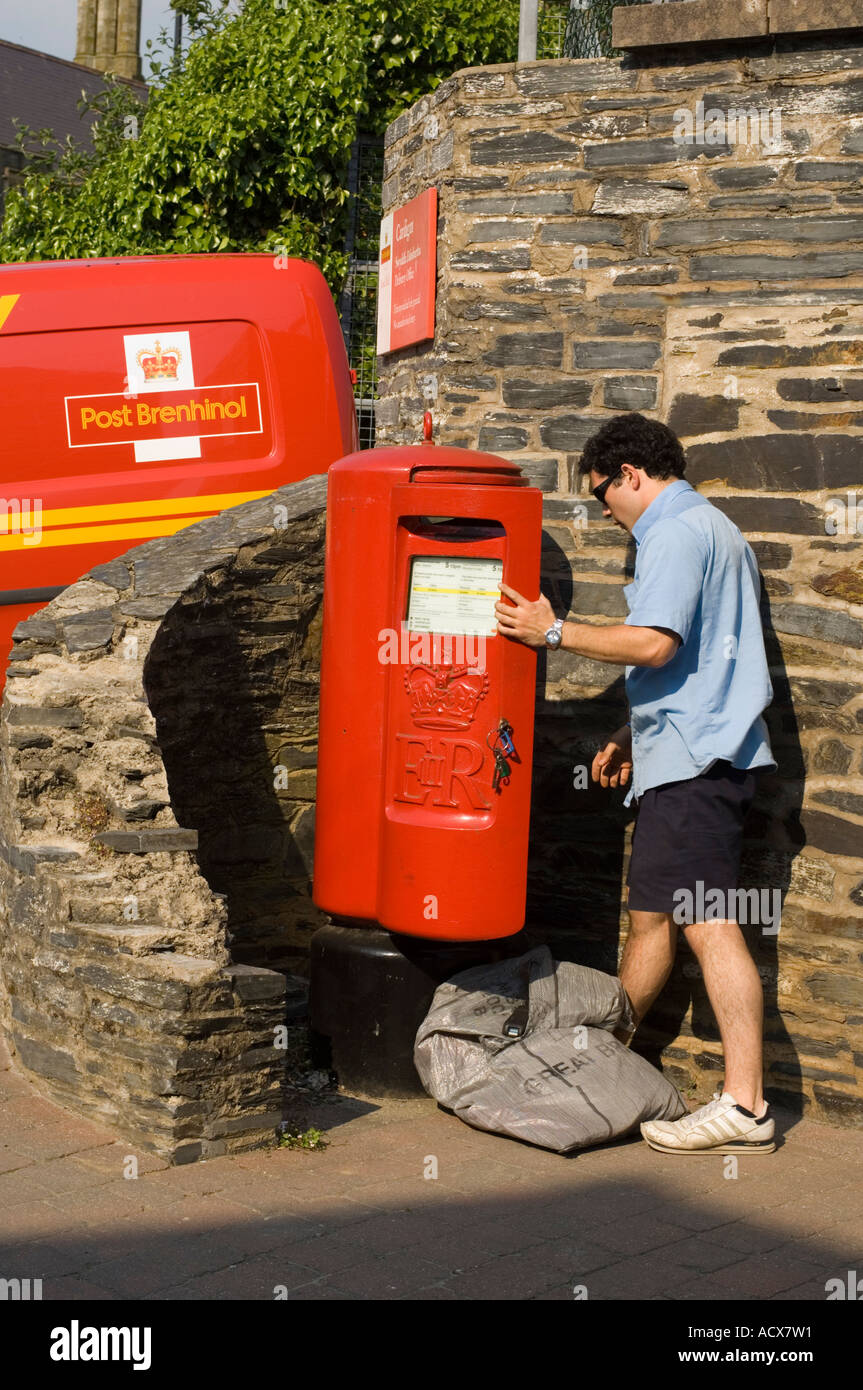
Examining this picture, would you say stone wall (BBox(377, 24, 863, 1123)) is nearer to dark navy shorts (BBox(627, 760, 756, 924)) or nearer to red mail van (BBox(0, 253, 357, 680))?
dark navy shorts (BBox(627, 760, 756, 924))

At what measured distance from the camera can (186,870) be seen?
411cm

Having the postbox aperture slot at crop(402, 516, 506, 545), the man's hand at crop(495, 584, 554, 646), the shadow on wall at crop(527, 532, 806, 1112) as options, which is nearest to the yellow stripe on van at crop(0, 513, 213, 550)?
the shadow on wall at crop(527, 532, 806, 1112)

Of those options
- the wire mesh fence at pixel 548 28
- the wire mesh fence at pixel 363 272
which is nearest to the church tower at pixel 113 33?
the wire mesh fence at pixel 363 272

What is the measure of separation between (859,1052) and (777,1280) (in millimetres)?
1288

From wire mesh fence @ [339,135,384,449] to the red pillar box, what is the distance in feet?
22.6

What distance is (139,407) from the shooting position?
253 inches

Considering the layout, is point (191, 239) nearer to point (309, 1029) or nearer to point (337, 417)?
point (337, 417)

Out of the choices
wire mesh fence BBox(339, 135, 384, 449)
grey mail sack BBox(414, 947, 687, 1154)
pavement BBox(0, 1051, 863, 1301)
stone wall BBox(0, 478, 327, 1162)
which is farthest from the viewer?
wire mesh fence BBox(339, 135, 384, 449)

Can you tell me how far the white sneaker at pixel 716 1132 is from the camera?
406cm

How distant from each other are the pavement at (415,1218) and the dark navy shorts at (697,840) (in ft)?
2.29

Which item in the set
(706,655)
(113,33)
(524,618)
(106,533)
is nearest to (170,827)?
(524,618)

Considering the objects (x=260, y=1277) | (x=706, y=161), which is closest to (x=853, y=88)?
(x=706, y=161)

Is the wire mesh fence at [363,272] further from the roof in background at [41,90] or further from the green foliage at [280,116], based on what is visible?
the roof in background at [41,90]

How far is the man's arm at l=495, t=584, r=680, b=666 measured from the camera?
13.3ft
